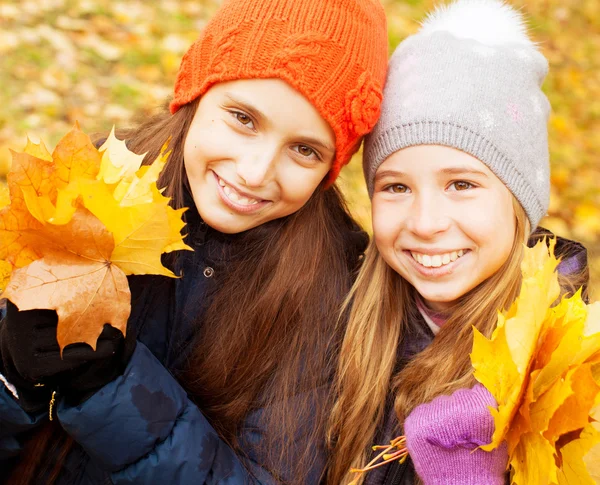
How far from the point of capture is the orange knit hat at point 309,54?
67.9 inches

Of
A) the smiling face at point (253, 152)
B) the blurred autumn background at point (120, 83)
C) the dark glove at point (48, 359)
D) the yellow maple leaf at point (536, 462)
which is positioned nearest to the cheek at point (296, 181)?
the smiling face at point (253, 152)

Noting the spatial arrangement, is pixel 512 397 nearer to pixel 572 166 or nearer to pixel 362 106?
pixel 362 106

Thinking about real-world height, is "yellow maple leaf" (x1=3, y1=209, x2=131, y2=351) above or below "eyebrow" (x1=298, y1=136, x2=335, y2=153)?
below

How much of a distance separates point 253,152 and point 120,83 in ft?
8.02

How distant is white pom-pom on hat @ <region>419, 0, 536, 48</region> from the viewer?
197cm

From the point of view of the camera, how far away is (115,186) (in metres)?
1.44

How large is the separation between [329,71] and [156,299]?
0.83 m

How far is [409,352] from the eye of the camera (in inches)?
79.9

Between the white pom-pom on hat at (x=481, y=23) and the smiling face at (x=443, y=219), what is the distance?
0.44 meters

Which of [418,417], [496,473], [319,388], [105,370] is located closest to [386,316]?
[319,388]

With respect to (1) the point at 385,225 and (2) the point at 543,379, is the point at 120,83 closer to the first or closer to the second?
(1) the point at 385,225

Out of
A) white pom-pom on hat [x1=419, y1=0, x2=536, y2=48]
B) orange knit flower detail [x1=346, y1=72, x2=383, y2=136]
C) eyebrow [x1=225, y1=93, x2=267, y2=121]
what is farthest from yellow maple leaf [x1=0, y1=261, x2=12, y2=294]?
white pom-pom on hat [x1=419, y1=0, x2=536, y2=48]

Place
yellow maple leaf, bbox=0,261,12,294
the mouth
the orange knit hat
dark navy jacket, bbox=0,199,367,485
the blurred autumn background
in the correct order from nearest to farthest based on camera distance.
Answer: yellow maple leaf, bbox=0,261,12,294
dark navy jacket, bbox=0,199,367,485
the orange knit hat
the mouth
the blurred autumn background

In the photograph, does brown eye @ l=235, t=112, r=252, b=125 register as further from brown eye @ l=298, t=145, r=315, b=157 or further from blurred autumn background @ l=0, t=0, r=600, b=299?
blurred autumn background @ l=0, t=0, r=600, b=299
